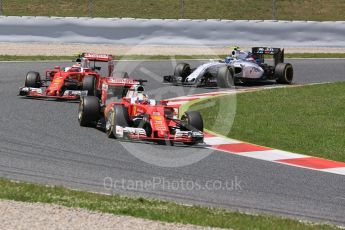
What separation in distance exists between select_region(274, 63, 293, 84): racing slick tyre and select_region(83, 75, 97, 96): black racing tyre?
7.28 metres

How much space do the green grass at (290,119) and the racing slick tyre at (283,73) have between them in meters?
1.15

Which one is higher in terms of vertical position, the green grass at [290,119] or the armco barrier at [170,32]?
the armco barrier at [170,32]

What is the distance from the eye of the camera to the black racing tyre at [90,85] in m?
15.9

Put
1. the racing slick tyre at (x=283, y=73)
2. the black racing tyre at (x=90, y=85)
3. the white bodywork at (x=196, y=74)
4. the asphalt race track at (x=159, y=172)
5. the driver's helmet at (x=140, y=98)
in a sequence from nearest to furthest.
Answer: the asphalt race track at (x=159, y=172), the driver's helmet at (x=140, y=98), the black racing tyre at (x=90, y=85), the white bodywork at (x=196, y=74), the racing slick tyre at (x=283, y=73)

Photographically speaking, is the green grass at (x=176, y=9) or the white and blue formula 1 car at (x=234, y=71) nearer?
the white and blue formula 1 car at (x=234, y=71)

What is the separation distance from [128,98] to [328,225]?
5.66 meters

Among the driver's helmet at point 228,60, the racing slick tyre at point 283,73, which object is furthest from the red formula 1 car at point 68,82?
the racing slick tyre at point 283,73

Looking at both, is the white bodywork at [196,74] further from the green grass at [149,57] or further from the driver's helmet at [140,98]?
the driver's helmet at [140,98]

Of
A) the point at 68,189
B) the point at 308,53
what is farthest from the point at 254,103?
the point at 308,53

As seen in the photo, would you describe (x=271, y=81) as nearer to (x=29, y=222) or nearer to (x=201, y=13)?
(x=201, y=13)

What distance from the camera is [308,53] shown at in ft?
100

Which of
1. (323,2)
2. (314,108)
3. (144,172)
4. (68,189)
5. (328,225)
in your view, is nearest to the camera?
(328,225)

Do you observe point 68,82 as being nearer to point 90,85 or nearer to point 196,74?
point 90,85

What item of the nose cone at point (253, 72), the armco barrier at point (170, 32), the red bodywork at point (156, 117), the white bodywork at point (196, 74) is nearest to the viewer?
the red bodywork at point (156, 117)
